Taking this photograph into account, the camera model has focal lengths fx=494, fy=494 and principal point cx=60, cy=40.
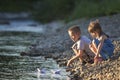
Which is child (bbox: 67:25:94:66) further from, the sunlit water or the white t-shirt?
the sunlit water

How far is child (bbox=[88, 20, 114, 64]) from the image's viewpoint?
10.9 metres

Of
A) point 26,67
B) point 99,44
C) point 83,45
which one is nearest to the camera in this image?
point 99,44

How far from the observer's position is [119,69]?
9836mm

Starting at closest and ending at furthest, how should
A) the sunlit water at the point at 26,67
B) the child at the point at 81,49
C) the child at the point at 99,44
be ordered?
the sunlit water at the point at 26,67, the child at the point at 99,44, the child at the point at 81,49

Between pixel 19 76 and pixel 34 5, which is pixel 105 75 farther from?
pixel 34 5

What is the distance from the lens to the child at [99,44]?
10.9 m

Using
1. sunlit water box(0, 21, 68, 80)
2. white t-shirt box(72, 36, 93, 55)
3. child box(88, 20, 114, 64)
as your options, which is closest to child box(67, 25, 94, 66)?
white t-shirt box(72, 36, 93, 55)

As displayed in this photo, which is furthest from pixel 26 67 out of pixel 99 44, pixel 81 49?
pixel 99 44

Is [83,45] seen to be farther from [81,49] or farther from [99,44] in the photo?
[99,44]

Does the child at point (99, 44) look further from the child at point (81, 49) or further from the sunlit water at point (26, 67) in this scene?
the sunlit water at point (26, 67)

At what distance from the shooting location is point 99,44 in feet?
36.2

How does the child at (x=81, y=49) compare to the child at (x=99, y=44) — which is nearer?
the child at (x=99, y=44)

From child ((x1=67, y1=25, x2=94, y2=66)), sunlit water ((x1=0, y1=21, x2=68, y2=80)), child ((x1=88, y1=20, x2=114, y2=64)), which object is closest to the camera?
sunlit water ((x1=0, y1=21, x2=68, y2=80))

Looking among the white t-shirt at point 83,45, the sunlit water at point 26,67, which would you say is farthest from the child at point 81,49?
the sunlit water at point 26,67
